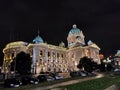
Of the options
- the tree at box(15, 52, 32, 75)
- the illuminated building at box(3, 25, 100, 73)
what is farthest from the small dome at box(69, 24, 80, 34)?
the tree at box(15, 52, 32, 75)

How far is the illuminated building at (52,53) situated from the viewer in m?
134

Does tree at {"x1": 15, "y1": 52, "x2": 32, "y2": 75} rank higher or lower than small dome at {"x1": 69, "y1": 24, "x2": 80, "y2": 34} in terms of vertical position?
lower

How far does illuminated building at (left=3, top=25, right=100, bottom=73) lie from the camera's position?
134 metres

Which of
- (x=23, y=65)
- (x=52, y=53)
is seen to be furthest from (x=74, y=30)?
(x=23, y=65)

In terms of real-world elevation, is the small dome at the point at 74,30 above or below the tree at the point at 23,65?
above

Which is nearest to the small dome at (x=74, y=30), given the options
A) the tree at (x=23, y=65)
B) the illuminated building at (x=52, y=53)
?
the illuminated building at (x=52, y=53)

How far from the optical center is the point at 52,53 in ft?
479

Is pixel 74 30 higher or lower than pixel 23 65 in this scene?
higher

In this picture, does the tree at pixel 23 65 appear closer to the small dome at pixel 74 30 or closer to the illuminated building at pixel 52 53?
the illuminated building at pixel 52 53

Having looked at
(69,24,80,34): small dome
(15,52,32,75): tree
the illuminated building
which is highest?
(69,24,80,34): small dome

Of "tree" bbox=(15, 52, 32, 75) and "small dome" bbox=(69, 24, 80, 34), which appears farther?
"small dome" bbox=(69, 24, 80, 34)

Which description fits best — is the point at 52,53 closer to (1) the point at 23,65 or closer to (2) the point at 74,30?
(2) the point at 74,30

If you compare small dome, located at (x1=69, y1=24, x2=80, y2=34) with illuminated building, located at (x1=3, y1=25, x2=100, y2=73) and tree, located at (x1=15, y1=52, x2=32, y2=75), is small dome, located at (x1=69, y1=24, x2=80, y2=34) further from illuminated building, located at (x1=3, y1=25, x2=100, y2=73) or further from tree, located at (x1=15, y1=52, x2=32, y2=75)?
tree, located at (x1=15, y1=52, x2=32, y2=75)

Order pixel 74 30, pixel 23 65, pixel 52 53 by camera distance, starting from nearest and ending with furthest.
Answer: pixel 23 65
pixel 52 53
pixel 74 30
